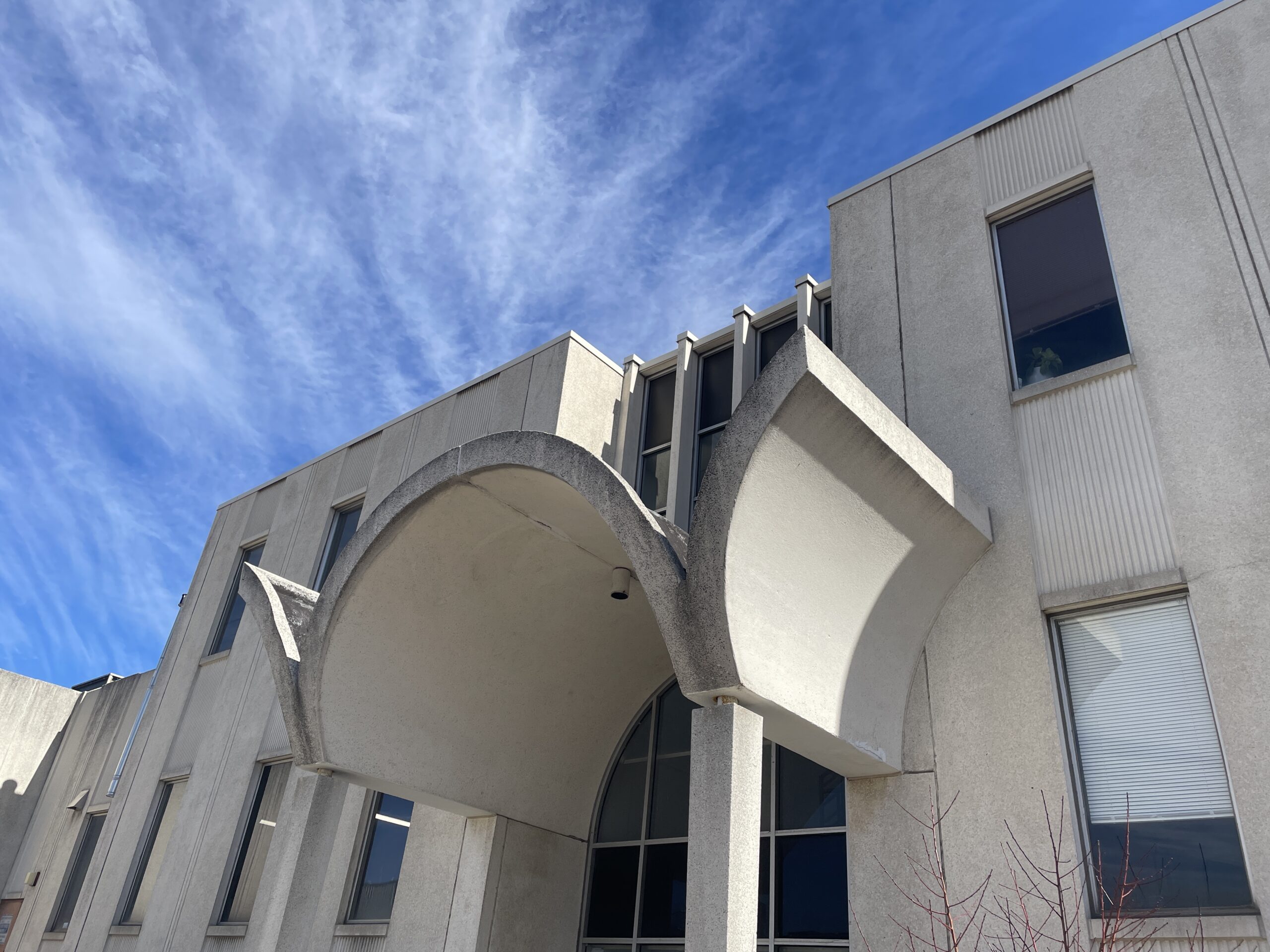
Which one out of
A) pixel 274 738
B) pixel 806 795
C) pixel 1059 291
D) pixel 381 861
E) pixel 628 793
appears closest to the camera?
pixel 1059 291

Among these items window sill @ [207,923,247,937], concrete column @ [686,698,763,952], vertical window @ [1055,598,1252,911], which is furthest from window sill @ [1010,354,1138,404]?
window sill @ [207,923,247,937]

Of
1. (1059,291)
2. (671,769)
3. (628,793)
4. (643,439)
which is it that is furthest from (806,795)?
(643,439)

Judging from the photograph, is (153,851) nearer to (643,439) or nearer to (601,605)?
(601,605)

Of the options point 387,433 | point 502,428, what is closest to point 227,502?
point 387,433

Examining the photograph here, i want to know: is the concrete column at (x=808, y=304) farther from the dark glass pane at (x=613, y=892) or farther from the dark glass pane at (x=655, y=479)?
the dark glass pane at (x=613, y=892)

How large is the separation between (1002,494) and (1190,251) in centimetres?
239

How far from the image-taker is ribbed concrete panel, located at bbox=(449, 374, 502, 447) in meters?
13.1

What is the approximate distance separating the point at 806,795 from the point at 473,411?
23.5 feet

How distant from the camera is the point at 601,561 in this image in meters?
8.82

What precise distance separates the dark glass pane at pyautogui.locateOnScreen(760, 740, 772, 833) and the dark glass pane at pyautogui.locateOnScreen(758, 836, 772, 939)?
0.45 ft

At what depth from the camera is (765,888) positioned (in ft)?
27.6

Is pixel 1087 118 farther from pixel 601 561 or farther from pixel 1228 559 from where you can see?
pixel 601 561

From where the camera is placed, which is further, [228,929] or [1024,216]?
[228,929]

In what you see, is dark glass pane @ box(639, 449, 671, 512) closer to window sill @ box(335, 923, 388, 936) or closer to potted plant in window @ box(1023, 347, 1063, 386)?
potted plant in window @ box(1023, 347, 1063, 386)
